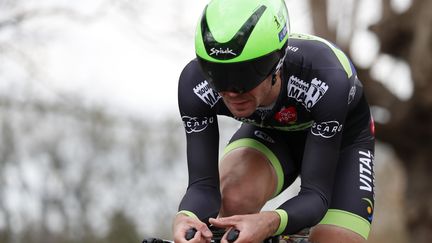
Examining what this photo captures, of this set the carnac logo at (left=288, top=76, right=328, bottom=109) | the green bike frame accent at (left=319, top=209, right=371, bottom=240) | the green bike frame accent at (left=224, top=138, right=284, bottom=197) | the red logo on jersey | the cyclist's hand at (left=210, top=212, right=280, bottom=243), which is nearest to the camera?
the cyclist's hand at (left=210, top=212, right=280, bottom=243)

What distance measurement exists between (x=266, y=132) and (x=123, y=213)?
33.5ft

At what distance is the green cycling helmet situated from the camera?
4.65 m

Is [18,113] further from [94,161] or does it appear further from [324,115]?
[324,115]

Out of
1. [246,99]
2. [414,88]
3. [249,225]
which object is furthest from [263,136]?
[414,88]

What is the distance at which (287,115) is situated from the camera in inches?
220

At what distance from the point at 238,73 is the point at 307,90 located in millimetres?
827

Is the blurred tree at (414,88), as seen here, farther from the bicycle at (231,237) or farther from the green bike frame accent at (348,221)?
the bicycle at (231,237)

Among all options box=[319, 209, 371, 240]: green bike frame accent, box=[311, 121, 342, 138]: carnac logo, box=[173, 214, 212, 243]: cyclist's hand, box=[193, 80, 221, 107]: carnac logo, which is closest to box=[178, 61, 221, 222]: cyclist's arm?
box=[193, 80, 221, 107]: carnac logo

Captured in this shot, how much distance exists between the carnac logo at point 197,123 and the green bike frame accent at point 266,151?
636 millimetres

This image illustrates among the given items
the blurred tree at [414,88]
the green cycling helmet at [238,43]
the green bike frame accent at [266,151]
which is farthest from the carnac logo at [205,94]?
the blurred tree at [414,88]

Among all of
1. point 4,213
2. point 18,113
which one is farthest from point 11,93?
point 4,213

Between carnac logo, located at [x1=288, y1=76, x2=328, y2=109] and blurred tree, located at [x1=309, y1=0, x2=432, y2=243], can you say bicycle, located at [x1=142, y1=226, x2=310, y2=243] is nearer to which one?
carnac logo, located at [x1=288, y1=76, x2=328, y2=109]

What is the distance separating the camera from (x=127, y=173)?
1633 centimetres

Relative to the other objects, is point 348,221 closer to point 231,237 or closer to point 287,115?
point 287,115
